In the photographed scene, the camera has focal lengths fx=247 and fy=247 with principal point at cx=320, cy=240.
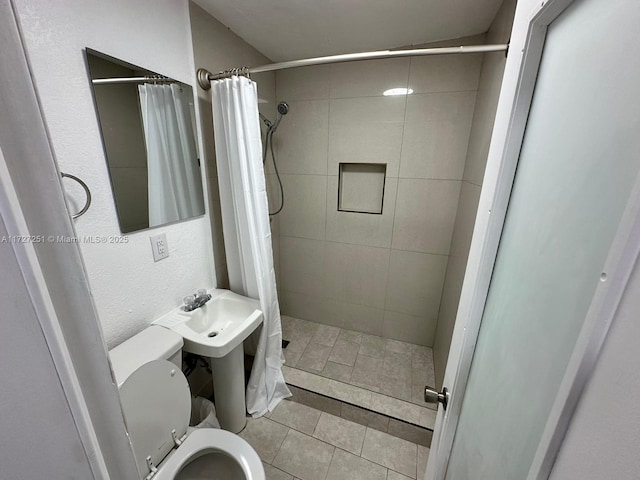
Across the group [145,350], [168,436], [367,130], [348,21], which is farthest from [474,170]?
[168,436]

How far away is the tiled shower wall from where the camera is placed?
5.58 feet

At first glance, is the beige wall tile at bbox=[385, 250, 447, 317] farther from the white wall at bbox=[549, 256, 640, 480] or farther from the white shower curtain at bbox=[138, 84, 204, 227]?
the white wall at bbox=[549, 256, 640, 480]

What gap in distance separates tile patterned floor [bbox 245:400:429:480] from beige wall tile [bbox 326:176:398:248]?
4.27 feet

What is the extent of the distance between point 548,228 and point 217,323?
1568 millimetres

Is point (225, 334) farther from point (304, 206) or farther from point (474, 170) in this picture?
point (474, 170)

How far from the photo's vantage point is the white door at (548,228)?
28cm

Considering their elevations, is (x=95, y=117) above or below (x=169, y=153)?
above

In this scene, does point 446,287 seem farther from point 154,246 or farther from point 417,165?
point 154,246

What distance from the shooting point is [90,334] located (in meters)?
0.33

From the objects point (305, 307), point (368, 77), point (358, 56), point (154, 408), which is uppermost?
point (368, 77)

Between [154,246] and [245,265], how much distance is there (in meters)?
0.51

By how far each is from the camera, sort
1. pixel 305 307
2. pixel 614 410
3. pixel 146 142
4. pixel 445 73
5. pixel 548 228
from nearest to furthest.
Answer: pixel 614 410 → pixel 548 228 → pixel 146 142 → pixel 445 73 → pixel 305 307

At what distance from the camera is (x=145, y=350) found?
105 centimetres

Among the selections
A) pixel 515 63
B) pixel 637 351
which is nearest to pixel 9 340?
pixel 637 351
